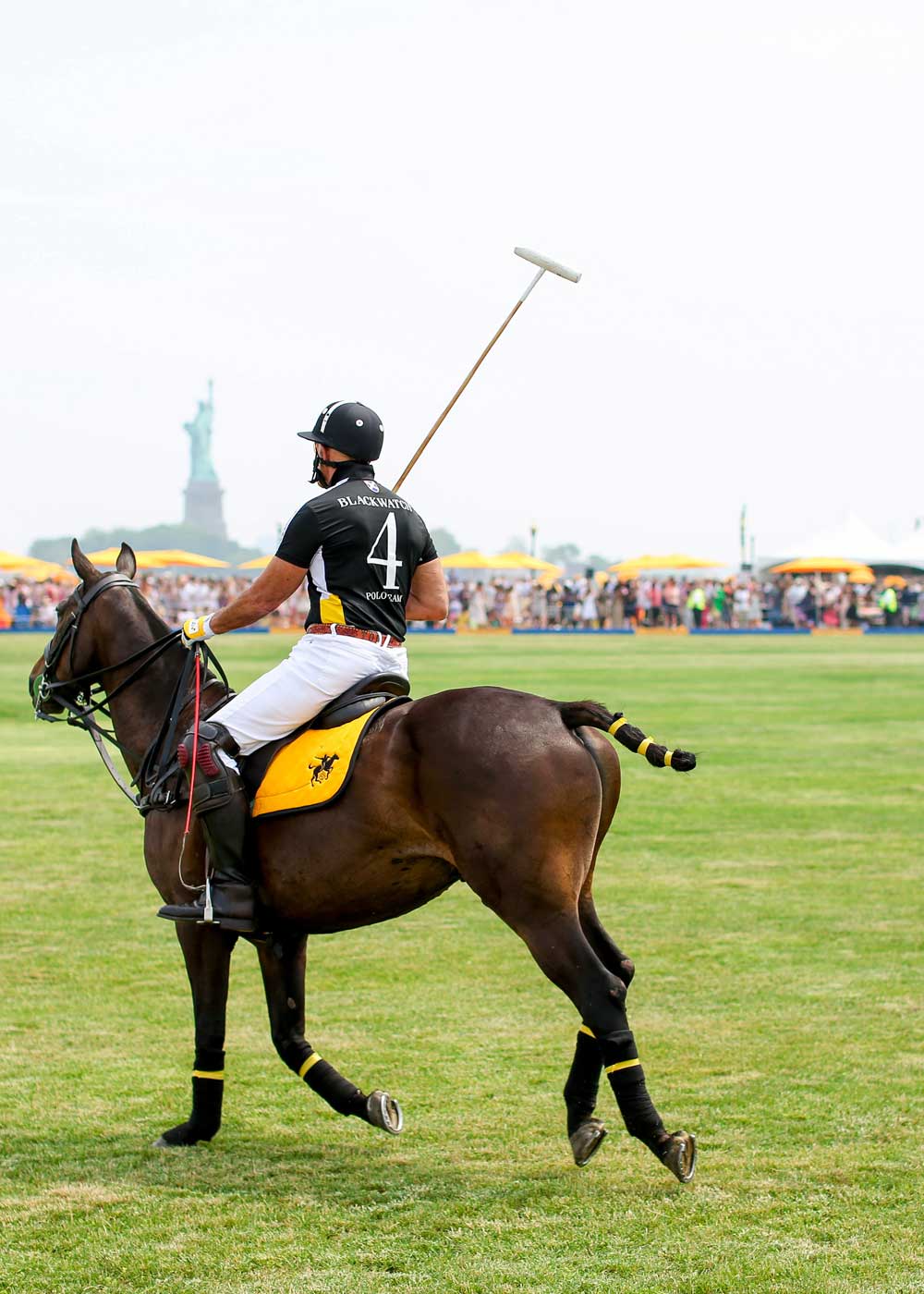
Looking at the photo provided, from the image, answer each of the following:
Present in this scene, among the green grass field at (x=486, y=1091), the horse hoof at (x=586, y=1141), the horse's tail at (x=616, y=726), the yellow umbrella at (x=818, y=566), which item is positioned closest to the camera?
the green grass field at (x=486, y=1091)

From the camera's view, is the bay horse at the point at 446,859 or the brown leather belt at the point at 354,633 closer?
the bay horse at the point at 446,859

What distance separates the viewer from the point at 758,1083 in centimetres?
681

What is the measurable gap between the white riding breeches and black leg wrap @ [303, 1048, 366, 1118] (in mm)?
1363

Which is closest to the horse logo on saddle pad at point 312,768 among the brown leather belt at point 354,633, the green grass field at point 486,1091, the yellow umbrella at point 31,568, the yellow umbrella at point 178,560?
the brown leather belt at point 354,633

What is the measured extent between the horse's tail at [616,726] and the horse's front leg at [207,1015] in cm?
170

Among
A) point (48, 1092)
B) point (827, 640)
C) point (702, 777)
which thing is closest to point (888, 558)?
point (827, 640)

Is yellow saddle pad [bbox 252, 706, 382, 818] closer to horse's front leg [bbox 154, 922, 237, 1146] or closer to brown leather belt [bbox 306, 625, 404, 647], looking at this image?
brown leather belt [bbox 306, 625, 404, 647]

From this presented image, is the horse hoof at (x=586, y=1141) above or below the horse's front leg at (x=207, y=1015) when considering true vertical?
below

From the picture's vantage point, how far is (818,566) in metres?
63.1

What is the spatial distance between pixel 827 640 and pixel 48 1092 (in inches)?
1807

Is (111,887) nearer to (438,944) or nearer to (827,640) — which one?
(438,944)

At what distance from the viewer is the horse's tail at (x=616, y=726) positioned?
5.64 meters

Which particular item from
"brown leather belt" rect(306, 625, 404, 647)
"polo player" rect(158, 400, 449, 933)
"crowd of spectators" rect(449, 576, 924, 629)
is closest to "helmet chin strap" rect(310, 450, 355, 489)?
"polo player" rect(158, 400, 449, 933)

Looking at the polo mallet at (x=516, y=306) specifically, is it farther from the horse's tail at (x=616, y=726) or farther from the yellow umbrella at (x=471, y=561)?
the yellow umbrella at (x=471, y=561)
